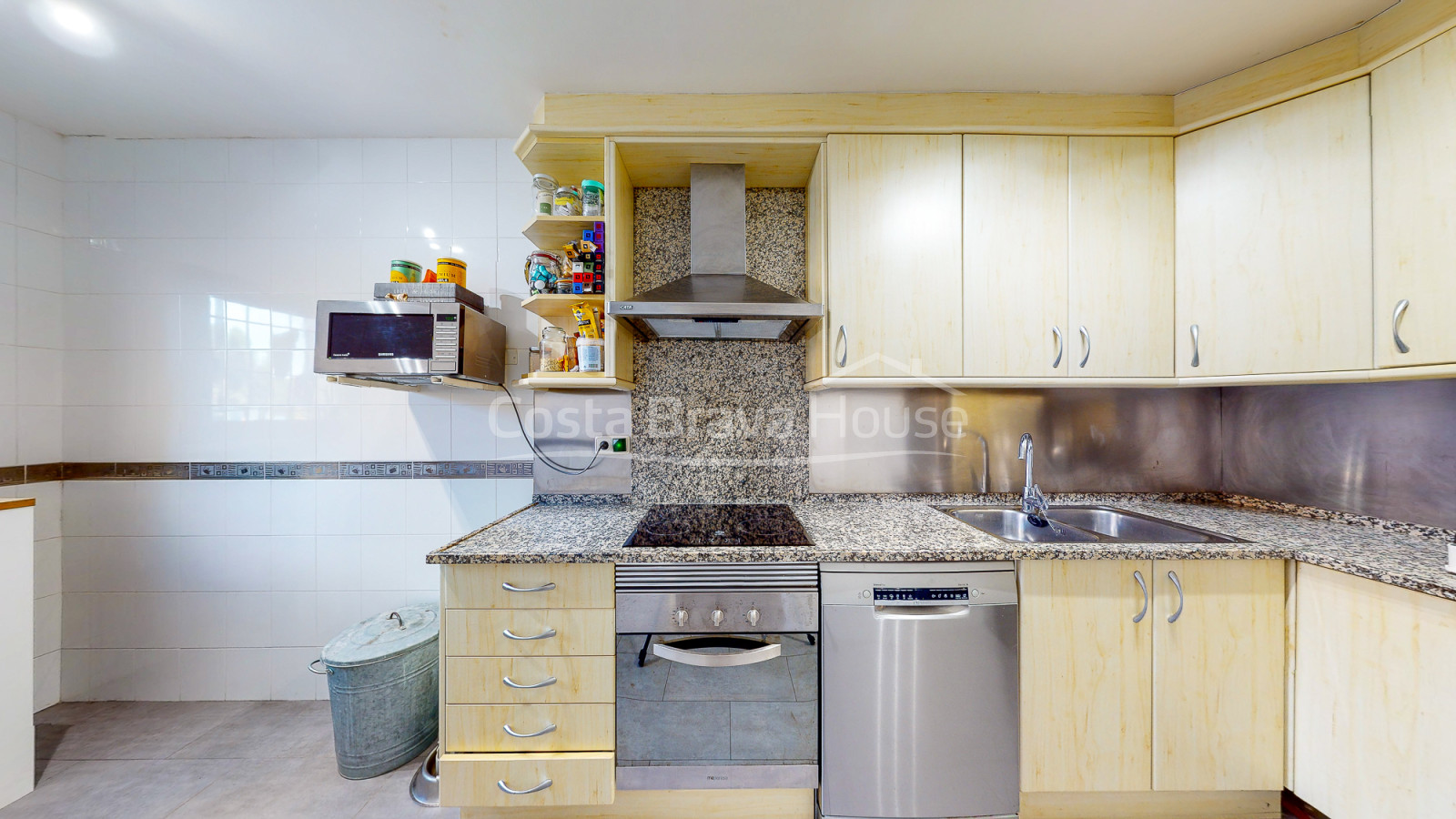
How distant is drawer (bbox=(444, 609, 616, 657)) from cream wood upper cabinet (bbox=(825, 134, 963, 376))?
110 centimetres

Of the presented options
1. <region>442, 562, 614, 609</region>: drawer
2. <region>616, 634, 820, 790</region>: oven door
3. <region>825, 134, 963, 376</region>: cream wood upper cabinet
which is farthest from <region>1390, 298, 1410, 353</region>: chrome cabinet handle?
<region>442, 562, 614, 609</region>: drawer

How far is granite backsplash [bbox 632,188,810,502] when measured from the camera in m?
1.98

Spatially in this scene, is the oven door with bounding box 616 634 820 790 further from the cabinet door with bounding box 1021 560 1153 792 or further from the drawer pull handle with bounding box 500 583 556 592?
the cabinet door with bounding box 1021 560 1153 792

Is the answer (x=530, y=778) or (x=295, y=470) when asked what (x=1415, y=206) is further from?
(x=295, y=470)

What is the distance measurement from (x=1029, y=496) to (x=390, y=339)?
2361 mm

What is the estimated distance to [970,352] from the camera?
1656mm

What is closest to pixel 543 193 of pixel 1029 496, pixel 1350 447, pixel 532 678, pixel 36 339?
pixel 532 678

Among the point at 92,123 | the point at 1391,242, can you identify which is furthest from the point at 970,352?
the point at 92,123

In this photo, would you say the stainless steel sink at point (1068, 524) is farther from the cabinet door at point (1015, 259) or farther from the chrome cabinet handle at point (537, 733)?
the chrome cabinet handle at point (537, 733)

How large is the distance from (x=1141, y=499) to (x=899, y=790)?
1.53m

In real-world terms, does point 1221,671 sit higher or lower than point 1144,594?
lower

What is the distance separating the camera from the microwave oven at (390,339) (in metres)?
1.62

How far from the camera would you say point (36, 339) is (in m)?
1.97

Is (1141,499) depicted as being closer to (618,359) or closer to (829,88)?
(829,88)
